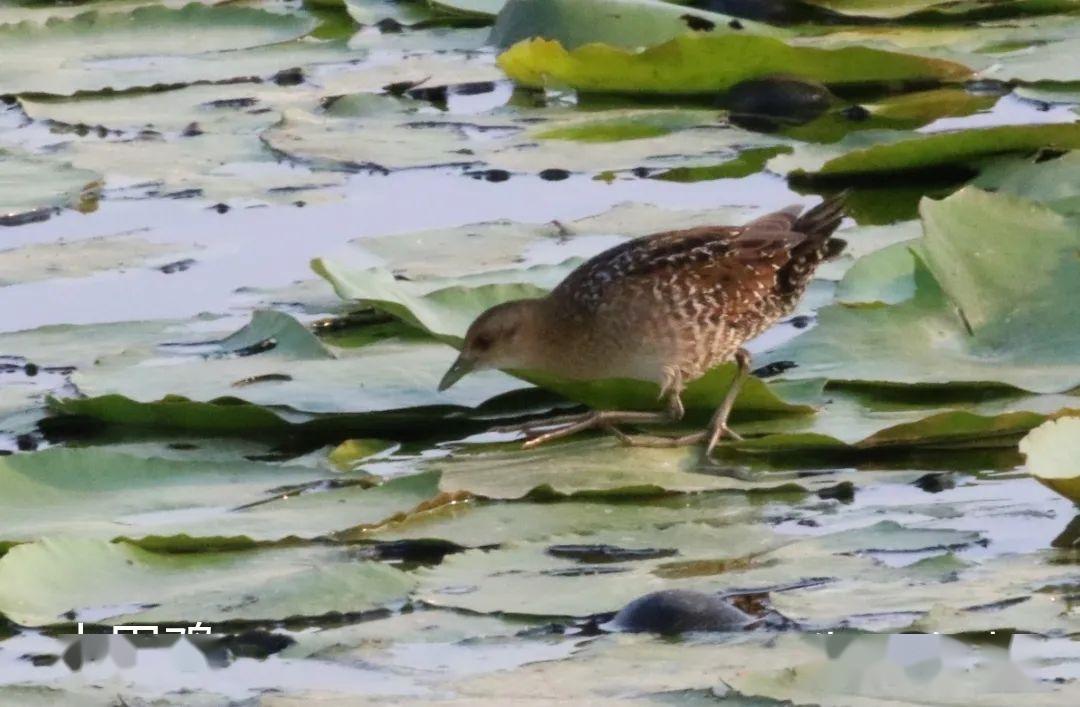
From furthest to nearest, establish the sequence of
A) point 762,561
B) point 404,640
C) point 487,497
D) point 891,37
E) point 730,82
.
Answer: point 891,37 → point 730,82 → point 487,497 → point 762,561 → point 404,640

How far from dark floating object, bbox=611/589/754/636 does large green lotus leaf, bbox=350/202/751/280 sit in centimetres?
230

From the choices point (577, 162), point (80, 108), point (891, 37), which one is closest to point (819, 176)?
point (577, 162)

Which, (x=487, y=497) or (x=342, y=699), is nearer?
(x=342, y=699)

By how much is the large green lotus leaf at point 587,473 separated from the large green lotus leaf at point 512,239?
1.25m

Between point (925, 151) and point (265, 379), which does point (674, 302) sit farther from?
point (925, 151)

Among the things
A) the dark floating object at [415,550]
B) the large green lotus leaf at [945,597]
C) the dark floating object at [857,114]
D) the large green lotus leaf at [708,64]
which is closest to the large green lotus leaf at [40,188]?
the large green lotus leaf at [708,64]

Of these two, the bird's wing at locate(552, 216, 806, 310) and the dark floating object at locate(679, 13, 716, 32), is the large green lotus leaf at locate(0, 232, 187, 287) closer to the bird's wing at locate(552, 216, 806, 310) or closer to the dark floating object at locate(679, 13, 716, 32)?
the bird's wing at locate(552, 216, 806, 310)

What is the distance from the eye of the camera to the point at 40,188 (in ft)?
22.8

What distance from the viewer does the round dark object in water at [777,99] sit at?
759cm

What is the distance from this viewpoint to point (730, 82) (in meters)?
7.68

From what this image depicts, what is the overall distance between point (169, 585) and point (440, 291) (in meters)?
1.68

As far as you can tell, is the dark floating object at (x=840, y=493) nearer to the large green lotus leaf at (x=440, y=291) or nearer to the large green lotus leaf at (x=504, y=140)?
the large green lotus leaf at (x=440, y=291)

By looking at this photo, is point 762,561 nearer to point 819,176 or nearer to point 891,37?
point 819,176

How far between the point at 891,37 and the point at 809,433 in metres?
3.94
